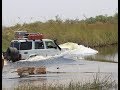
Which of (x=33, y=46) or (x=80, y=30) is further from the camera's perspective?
(x=80, y=30)

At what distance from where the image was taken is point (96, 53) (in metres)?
17.6

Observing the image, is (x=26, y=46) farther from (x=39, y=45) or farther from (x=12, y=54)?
(x=12, y=54)

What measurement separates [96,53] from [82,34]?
421 centimetres

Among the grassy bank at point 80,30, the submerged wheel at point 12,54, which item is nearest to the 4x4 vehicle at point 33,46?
the submerged wheel at point 12,54

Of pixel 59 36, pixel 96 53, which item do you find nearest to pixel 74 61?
pixel 96 53

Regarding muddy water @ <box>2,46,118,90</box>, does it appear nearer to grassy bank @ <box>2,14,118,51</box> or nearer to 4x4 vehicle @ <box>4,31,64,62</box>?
4x4 vehicle @ <box>4,31,64,62</box>

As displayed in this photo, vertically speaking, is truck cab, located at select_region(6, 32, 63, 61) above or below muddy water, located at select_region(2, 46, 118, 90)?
above

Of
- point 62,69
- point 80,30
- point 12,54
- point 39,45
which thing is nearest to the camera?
point 12,54

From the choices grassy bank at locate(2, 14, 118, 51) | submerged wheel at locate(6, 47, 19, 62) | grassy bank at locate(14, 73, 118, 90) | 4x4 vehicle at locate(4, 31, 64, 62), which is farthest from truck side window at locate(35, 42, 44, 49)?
grassy bank at locate(14, 73, 118, 90)

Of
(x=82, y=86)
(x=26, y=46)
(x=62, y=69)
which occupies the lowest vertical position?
(x=62, y=69)

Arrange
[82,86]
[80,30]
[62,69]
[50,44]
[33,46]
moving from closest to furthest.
→ [82,86]
[62,69]
[33,46]
[50,44]
[80,30]

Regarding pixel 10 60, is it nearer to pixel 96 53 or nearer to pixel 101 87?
pixel 101 87

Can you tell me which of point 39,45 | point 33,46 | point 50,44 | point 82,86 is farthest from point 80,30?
point 82,86

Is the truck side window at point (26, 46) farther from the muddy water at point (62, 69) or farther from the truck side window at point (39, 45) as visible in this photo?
the muddy water at point (62, 69)
